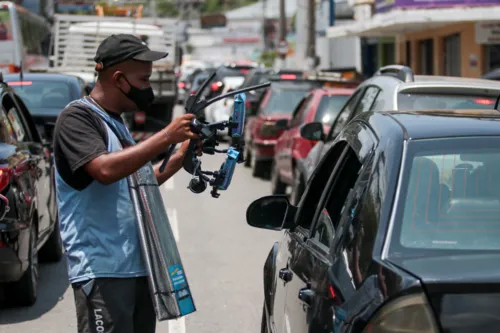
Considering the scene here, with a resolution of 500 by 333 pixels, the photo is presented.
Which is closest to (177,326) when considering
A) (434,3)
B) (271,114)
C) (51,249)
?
(51,249)

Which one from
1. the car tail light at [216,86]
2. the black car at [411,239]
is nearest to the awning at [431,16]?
the car tail light at [216,86]

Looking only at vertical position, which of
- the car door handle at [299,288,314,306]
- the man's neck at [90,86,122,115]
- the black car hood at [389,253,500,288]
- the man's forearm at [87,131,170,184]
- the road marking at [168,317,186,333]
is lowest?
the road marking at [168,317,186,333]

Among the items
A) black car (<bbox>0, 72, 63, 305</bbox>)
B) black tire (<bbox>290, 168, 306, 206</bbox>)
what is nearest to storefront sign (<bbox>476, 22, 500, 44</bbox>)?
black tire (<bbox>290, 168, 306, 206</bbox>)

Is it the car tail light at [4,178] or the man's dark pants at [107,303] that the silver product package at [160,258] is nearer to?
the man's dark pants at [107,303]

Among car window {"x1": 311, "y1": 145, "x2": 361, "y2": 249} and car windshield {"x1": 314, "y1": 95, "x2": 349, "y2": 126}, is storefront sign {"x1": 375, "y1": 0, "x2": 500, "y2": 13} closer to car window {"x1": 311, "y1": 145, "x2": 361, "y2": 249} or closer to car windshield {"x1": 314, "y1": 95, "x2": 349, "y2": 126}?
car windshield {"x1": 314, "y1": 95, "x2": 349, "y2": 126}

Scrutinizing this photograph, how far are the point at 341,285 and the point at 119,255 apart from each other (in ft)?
3.85

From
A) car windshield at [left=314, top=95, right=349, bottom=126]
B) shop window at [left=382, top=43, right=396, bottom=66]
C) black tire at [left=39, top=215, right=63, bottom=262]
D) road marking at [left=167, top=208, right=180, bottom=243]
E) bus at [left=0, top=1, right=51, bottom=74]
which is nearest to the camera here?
black tire at [left=39, top=215, right=63, bottom=262]

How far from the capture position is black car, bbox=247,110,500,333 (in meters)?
3.18

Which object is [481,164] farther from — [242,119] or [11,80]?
[11,80]

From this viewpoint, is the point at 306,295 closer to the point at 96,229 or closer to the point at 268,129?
the point at 96,229

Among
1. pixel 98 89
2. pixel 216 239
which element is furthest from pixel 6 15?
pixel 98 89

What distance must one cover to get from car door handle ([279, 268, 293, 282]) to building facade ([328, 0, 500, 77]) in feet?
70.2

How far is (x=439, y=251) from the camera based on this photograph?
3.48 m

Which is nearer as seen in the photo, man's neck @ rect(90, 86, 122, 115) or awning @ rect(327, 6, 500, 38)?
man's neck @ rect(90, 86, 122, 115)
